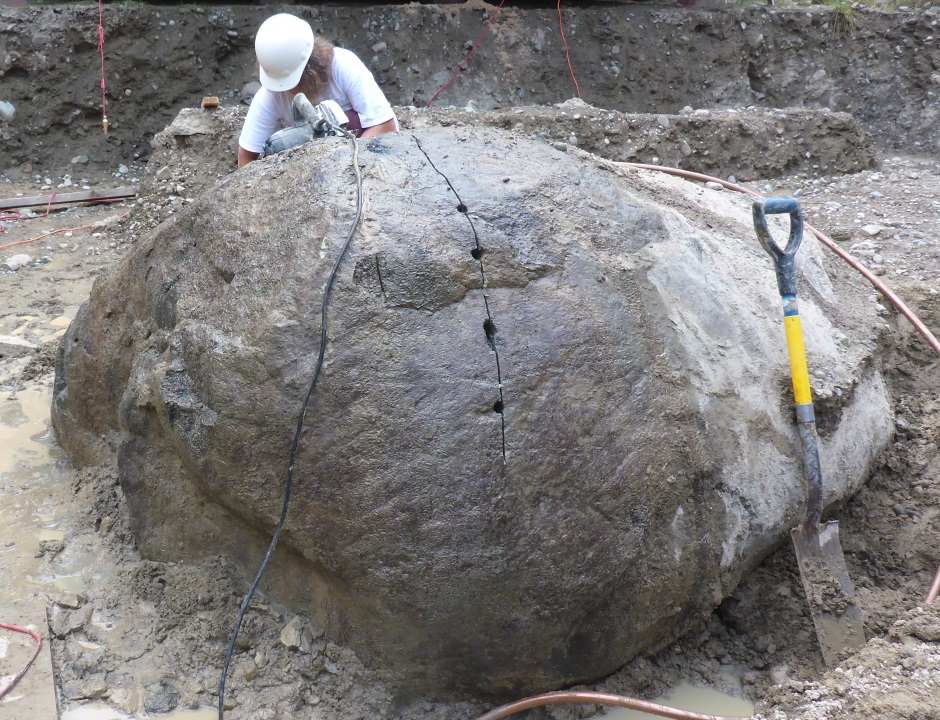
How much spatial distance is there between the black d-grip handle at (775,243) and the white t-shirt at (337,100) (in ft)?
5.91

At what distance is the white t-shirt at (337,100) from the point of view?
3.55m

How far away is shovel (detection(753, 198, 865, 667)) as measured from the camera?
235 centimetres

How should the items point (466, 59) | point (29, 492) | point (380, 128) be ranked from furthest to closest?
point (466, 59)
point (380, 128)
point (29, 492)

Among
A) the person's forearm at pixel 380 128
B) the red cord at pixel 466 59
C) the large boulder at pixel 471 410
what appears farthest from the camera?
the red cord at pixel 466 59

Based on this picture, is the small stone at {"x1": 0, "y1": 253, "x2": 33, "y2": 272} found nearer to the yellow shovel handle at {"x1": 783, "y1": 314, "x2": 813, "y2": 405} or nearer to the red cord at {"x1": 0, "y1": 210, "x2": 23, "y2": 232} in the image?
the red cord at {"x1": 0, "y1": 210, "x2": 23, "y2": 232}

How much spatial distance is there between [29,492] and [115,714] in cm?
117

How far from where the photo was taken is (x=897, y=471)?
2.93 metres

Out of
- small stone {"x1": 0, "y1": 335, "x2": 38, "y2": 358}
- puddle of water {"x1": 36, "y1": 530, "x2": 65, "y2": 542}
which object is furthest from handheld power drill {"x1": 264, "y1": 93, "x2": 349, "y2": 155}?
small stone {"x1": 0, "y1": 335, "x2": 38, "y2": 358}

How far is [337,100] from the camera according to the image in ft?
12.1

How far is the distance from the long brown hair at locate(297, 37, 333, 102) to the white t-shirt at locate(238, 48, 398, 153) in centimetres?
4

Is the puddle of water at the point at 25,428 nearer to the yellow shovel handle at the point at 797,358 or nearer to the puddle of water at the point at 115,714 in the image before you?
the puddle of water at the point at 115,714

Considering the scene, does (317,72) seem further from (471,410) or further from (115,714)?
(115,714)

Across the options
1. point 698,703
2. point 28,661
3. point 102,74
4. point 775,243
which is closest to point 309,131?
point 775,243

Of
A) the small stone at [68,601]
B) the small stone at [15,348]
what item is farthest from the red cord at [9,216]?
the small stone at [68,601]
